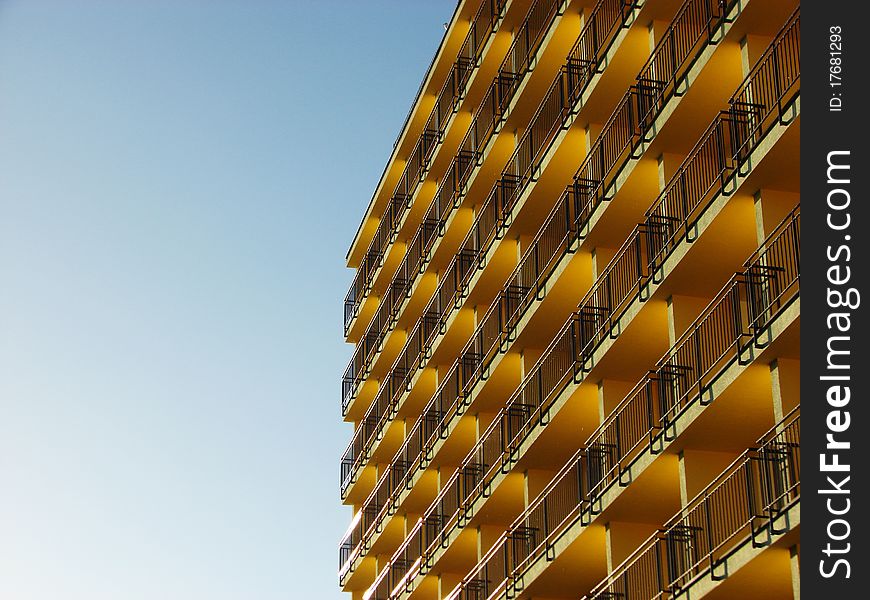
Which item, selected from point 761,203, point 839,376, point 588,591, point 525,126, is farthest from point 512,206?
point 839,376

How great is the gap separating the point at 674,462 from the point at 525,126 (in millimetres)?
15292

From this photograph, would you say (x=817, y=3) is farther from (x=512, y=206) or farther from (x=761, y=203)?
(x=512, y=206)

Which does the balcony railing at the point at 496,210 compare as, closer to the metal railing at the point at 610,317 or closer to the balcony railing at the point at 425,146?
the metal railing at the point at 610,317

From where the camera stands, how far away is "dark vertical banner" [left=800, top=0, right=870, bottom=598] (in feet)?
61.3

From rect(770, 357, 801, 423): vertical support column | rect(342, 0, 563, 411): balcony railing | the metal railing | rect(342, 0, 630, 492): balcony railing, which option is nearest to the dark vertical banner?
the metal railing

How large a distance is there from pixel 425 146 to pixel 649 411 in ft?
76.1

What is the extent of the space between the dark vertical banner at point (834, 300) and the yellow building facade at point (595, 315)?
3.24 meters

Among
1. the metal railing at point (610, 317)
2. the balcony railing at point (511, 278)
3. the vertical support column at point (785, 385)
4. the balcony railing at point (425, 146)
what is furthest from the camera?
the balcony railing at point (425, 146)

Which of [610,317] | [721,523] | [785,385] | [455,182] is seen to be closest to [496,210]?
[455,182]

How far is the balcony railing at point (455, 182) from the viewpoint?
41.2 m

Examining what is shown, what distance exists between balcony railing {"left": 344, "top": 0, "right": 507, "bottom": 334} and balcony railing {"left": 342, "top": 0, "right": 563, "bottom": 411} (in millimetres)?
1659

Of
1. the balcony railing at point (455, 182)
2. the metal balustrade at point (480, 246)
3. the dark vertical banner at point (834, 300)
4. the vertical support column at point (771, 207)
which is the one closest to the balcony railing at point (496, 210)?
the metal balustrade at point (480, 246)

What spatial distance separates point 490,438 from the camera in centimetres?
3956

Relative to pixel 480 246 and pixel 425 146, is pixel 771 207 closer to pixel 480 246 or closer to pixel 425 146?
pixel 480 246
